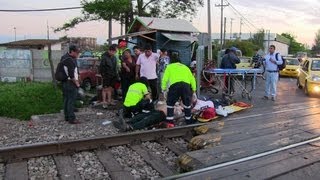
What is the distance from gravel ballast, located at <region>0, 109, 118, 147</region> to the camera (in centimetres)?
868

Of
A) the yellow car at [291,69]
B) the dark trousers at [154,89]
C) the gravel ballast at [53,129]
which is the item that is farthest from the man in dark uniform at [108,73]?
the yellow car at [291,69]

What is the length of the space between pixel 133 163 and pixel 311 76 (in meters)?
12.5

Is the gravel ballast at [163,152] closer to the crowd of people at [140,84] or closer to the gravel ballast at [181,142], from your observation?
the gravel ballast at [181,142]

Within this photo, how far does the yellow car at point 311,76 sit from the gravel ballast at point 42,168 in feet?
42.4

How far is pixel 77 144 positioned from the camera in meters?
7.31

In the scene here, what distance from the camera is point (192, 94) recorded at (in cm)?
1005

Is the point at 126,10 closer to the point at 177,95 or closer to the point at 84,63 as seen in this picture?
the point at 84,63

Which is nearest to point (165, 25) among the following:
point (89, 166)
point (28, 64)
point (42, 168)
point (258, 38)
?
point (28, 64)

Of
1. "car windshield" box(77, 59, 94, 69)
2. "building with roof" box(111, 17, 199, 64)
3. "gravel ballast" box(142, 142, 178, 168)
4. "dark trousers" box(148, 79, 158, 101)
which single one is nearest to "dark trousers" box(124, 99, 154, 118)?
"dark trousers" box(148, 79, 158, 101)

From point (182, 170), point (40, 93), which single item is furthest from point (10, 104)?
point (182, 170)

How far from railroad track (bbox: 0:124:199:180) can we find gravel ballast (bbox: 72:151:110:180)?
0.03 m

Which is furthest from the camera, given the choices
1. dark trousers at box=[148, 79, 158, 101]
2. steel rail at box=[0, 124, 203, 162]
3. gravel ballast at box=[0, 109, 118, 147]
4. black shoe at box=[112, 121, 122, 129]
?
dark trousers at box=[148, 79, 158, 101]

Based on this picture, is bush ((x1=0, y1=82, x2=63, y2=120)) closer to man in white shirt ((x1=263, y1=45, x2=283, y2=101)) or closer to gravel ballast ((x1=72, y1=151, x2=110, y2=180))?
gravel ballast ((x1=72, y1=151, x2=110, y2=180))

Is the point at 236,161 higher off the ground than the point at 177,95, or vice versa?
the point at 177,95
